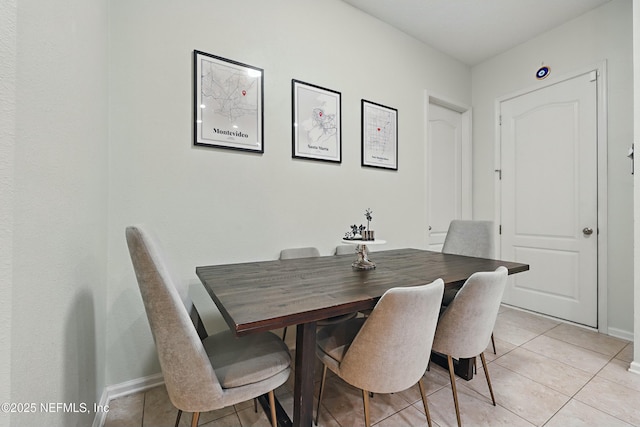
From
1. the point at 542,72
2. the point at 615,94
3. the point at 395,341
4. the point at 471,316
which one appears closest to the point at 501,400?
the point at 471,316

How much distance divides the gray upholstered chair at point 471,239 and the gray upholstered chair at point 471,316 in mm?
1072

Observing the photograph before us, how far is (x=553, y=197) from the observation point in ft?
9.39

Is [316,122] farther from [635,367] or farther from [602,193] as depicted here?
[635,367]

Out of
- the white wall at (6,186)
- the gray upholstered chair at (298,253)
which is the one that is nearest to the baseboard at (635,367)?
the gray upholstered chair at (298,253)

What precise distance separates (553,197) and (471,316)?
8.06ft

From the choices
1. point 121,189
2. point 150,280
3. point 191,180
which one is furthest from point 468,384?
point 121,189

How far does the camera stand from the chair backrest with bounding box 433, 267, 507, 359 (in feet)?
4.04

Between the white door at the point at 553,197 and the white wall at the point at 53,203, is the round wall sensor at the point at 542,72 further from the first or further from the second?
the white wall at the point at 53,203

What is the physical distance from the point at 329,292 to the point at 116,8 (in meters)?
2.02

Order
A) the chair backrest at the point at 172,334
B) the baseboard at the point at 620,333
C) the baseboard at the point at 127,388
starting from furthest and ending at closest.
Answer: the baseboard at the point at 620,333 < the baseboard at the point at 127,388 < the chair backrest at the point at 172,334

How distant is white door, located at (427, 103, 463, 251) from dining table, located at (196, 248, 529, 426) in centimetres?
143

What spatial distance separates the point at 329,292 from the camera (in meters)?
1.16

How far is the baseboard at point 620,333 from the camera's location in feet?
7.71

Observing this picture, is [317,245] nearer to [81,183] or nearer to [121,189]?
[121,189]
